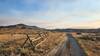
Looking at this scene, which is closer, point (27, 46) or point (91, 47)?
point (27, 46)

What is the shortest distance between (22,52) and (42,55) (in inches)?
110

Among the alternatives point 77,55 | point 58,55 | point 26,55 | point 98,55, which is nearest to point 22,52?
point 26,55

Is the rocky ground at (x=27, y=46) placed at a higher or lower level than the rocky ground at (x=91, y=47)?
higher

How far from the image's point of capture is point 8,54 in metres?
18.8

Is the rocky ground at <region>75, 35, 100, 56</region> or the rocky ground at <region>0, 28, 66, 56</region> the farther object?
the rocky ground at <region>75, 35, 100, 56</region>

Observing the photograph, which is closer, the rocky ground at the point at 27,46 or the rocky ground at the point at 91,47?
the rocky ground at the point at 27,46

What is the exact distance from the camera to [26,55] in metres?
21.3

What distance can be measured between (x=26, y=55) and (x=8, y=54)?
2.82m

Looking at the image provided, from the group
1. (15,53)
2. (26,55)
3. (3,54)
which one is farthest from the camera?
(26,55)

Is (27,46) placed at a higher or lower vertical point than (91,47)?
higher

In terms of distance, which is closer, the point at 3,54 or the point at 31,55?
the point at 3,54

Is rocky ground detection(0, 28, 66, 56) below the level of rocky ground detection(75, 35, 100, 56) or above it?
above

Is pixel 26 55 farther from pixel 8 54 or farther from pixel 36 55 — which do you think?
pixel 8 54

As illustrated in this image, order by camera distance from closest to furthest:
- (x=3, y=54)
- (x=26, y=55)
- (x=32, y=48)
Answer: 1. (x=3, y=54)
2. (x=26, y=55)
3. (x=32, y=48)
